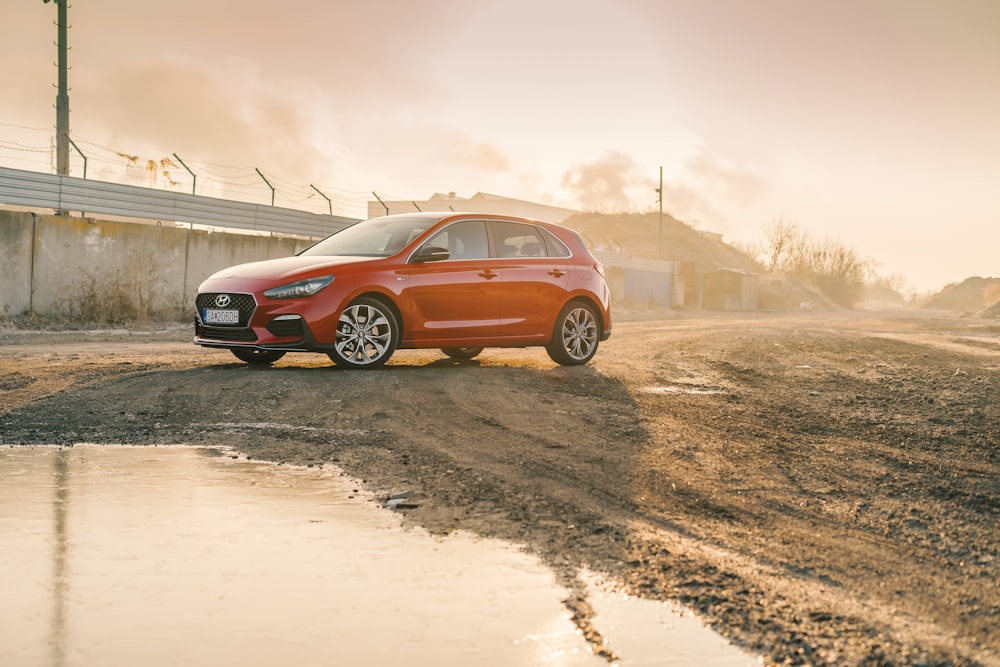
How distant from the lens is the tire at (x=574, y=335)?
10.8m

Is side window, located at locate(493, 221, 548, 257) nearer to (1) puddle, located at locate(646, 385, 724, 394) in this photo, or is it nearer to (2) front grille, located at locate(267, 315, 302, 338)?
(1) puddle, located at locate(646, 385, 724, 394)

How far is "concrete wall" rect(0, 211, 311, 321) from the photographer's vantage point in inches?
733

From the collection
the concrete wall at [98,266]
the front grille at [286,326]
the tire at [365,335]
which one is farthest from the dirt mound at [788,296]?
the front grille at [286,326]

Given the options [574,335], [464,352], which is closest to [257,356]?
[464,352]

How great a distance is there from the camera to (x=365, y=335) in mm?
9570

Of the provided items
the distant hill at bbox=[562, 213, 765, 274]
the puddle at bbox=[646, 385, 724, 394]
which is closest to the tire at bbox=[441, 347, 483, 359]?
the puddle at bbox=[646, 385, 724, 394]

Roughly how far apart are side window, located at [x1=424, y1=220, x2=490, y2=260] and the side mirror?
177mm

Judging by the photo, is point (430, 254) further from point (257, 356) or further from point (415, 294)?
point (257, 356)

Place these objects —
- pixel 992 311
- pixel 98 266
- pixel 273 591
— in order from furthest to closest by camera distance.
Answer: pixel 992 311, pixel 98 266, pixel 273 591

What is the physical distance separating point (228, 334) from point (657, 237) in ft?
280

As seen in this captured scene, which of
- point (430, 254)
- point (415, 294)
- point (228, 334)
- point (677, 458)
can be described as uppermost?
point (430, 254)

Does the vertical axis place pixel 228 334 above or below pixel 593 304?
below

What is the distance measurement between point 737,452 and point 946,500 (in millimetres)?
1440

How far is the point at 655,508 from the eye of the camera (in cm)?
482
